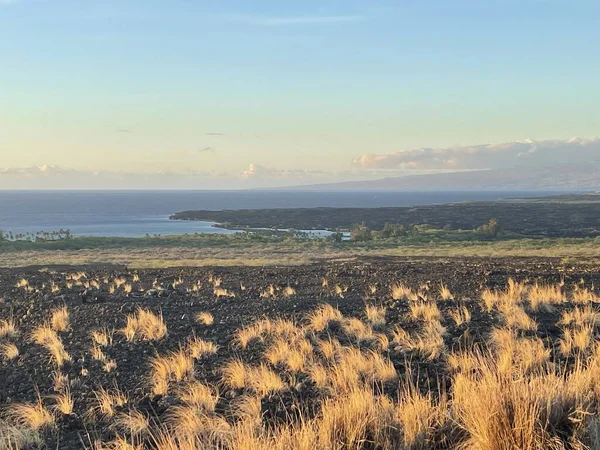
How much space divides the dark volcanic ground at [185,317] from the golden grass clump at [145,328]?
0.55 ft

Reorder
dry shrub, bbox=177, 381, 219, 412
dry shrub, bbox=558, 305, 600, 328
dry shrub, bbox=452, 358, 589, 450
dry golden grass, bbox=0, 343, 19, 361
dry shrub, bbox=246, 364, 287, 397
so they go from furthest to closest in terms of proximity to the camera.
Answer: dry shrub, bbox=558, 305, 600, 328, dry golden grass, bbox=0, 343, 19, 361, dry shrub, bbox=246, 364, 287, 397, dry shrub, bbox=177, 381, 219, 412, dry shrub, bbox=452, 358, 589, 450

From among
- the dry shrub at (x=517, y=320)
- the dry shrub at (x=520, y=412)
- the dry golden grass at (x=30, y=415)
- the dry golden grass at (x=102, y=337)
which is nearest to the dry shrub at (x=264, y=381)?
the dry golden grass at (x=30, y=415)

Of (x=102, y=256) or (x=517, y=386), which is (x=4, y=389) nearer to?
(x=517, y=386)

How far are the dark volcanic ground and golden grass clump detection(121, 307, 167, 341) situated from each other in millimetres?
167

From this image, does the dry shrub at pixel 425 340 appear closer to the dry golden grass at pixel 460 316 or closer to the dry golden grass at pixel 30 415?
the dry golden grass at pixel 460 316

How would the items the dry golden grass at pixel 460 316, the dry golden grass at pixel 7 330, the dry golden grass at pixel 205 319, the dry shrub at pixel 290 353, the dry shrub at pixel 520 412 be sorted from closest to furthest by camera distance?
the dry shrub at pixel 520 412 → the dry shrub at pixel 290 353 → the dry golden grass at pixel 460 316 → the dry golden grass at pixel 7 330 → the dry golden grass at pixel 205 319

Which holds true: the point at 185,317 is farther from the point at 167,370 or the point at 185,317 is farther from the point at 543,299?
the point at 543,299

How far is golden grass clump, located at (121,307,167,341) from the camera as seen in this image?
9.10 meters

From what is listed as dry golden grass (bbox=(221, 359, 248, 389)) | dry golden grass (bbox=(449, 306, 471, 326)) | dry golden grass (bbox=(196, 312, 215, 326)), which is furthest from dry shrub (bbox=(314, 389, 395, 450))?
dry golden grass (bbox=(196, 312, 215, 326))

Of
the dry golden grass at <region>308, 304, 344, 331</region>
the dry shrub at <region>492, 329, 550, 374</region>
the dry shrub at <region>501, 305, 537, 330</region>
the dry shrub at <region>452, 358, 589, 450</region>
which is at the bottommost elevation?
the dry golden grass at <region>308, 304, 344, 331</region>

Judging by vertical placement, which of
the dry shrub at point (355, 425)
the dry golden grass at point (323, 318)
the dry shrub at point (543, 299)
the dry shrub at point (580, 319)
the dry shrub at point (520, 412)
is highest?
the dry shrub at point (520, 412)

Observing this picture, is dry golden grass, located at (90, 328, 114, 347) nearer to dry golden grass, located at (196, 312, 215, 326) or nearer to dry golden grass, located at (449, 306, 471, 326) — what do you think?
dry golden grass, located at (196, 312, 215, 326)

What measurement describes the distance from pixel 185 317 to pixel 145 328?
1.34 meters

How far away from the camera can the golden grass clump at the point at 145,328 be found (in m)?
9.10
